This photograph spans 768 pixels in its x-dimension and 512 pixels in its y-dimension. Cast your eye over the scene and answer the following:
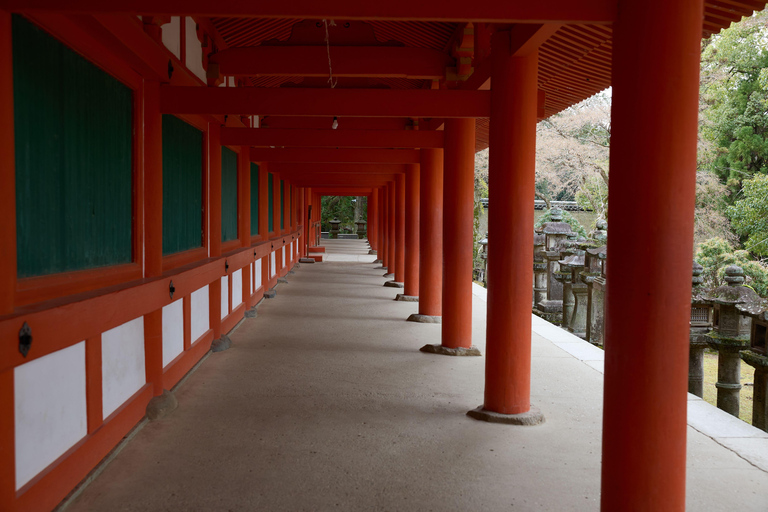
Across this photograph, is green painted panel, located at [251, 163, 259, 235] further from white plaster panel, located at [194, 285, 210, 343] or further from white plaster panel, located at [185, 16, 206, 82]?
white plaster panel, located at [185, 16, 206, 82]

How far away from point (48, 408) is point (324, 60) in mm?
3943

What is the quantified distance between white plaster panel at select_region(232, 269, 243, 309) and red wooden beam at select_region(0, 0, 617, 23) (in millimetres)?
5587

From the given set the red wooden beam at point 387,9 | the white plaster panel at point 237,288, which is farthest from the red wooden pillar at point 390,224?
the red wooden beam at point 387,9

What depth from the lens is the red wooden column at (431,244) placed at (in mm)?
8773

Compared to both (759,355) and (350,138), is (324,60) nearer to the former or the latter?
(350,138)

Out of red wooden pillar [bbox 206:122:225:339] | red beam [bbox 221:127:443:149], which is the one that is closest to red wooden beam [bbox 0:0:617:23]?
red wooden pillar [bbox 206:122:225:339]

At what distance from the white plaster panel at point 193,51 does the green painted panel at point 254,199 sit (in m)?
4.17

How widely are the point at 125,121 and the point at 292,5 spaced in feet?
6.00

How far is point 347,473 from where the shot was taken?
361cm

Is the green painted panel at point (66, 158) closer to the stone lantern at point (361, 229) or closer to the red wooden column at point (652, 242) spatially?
the red wooden column at point (652, 242)

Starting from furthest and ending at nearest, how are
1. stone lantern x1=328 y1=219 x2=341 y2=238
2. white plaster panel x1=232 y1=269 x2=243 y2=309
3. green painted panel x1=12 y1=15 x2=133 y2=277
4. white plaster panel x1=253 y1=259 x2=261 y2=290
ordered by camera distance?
stone lantern x1=328 y1=219 x2=341 y2=238, white plaster panel x1=253 y1=259 x2=261 y2=290, white plaster panel x1=232 y1=269 x2=243 y2=309, green painted panel x1=12 y1=15 x2=133 y2=277

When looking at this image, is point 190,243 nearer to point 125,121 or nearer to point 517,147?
point 125,121

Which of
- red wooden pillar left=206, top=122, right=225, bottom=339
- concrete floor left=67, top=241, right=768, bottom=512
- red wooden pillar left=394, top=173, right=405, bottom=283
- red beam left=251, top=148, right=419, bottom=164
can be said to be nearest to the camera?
concrete floor left=67, top=241, right=768, bottom=512

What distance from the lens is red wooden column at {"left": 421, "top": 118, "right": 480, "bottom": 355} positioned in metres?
6.53
